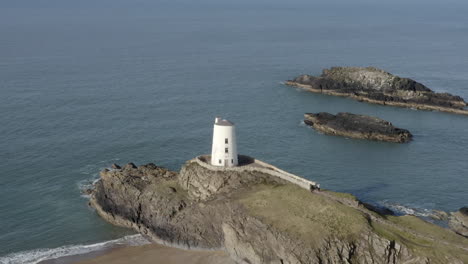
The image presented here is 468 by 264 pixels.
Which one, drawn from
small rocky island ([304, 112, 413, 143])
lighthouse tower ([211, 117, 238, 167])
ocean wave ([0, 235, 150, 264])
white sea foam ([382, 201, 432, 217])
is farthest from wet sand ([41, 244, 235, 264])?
small rocky island ([304, 112, 413, 143])

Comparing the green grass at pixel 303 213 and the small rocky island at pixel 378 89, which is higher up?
the small rocky island at pixel 378 89

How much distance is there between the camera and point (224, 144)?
56.9 meters

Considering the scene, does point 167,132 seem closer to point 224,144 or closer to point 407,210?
point 224,144

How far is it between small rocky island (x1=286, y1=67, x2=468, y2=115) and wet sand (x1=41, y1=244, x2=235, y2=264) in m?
70.1

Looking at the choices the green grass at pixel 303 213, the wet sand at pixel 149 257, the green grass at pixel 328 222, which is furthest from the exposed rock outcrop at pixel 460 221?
the wet sand at pixel 149 257

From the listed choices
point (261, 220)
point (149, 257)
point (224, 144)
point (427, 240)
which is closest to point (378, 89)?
point (224, 144)

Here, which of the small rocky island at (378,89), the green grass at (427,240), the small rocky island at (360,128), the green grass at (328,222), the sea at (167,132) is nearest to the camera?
the green grass at (427,240)

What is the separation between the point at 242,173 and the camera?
57.1 m

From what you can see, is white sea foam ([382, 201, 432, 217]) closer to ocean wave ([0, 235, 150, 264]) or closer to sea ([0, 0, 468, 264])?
sea ([0, 0, 468, 264])

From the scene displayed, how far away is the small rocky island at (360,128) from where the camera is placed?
86875mm

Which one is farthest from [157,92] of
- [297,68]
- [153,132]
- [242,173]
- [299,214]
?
[299,214]

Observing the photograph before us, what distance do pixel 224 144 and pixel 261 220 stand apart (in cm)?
1153

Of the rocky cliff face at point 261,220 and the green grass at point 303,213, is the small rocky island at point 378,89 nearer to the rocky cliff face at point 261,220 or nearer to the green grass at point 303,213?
the rocky cliff face at point 261,220

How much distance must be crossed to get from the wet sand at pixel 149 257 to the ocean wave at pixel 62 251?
887 millimetres
